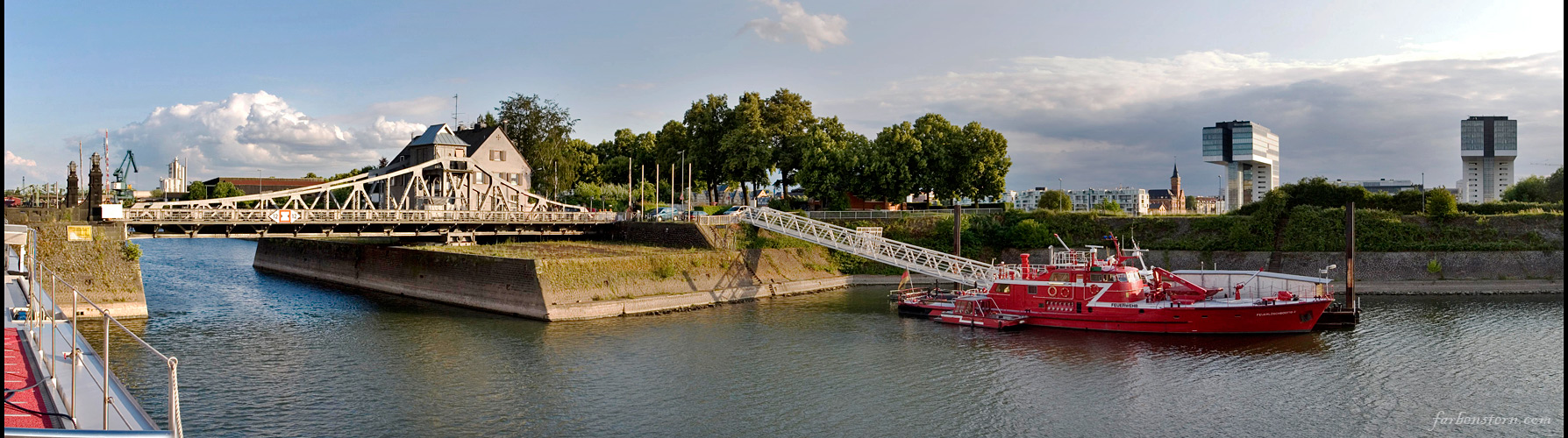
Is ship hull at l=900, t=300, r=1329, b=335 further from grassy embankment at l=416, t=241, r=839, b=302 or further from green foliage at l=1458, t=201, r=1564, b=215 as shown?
green foliage at l=1458, t=201, r=1564, b=215

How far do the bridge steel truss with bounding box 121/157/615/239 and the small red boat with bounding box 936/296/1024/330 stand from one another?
88.0ft

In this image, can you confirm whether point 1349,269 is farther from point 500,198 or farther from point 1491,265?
point 500,198

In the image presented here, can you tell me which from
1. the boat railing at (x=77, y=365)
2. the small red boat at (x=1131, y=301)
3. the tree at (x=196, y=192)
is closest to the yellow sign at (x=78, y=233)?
the boat railing at (x=77, y=365)

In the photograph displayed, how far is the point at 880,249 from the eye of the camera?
5234 cm

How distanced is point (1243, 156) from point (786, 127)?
89.2m

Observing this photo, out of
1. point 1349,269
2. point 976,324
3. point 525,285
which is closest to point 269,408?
point 525,285

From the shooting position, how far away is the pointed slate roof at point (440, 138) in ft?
233

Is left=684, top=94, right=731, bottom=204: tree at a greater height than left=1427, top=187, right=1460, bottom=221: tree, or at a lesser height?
greater

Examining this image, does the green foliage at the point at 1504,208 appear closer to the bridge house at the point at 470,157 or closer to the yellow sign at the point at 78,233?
the bridge house at the point at 470,157

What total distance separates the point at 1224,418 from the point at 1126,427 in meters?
2.93

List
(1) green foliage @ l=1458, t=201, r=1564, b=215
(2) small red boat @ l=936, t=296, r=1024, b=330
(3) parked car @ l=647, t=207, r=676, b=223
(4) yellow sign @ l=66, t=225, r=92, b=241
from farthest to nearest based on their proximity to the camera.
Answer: (1) green foliage @ l=1458, t=201, r=1564, b=215, (3) parked car @ l=647, t=207, r=676, b=223, (2) small red boat @ l=936, t=296, r=1024, b=330, (4) yellow sign @ l=66, t=225, r=92, b=241

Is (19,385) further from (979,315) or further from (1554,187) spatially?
(1554,187)

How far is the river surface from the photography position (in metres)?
24.2

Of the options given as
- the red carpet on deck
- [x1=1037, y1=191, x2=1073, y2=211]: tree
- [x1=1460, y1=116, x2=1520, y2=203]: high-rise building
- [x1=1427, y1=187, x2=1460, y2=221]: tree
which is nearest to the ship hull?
[x1=1427, y1=187, x2=1460, y2=221]: tree
